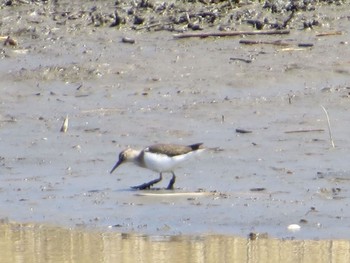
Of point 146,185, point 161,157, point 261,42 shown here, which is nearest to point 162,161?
point 161,157

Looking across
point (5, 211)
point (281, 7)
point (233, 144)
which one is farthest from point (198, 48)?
point (5, 211)

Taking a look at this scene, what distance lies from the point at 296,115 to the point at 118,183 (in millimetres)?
2153

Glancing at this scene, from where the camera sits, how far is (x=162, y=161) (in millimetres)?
9938

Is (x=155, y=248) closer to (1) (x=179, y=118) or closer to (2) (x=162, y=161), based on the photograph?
(2) (x=162, y=161)

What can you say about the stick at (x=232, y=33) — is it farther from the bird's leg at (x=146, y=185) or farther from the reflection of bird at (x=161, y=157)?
the bird's leg at (x=146, y=185)

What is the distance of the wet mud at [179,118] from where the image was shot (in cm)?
935

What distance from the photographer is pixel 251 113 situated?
11.6 m

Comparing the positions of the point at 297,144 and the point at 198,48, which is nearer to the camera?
the point at 297,144

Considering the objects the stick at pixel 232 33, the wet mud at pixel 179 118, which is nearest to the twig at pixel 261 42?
Answer: the wet mud at pixel 179 118

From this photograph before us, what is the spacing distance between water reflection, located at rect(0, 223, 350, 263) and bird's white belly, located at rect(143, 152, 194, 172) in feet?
3.62

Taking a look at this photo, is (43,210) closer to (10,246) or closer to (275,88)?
(10,246)

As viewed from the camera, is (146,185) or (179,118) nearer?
(146,185)

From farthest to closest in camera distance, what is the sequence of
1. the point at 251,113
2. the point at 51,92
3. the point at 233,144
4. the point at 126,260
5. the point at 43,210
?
1. the point at 51,92
2. the point at 251,113
3. the point at 233,144
4. the point at 43,210
5. the point at 126,260

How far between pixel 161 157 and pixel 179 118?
1.68 m
